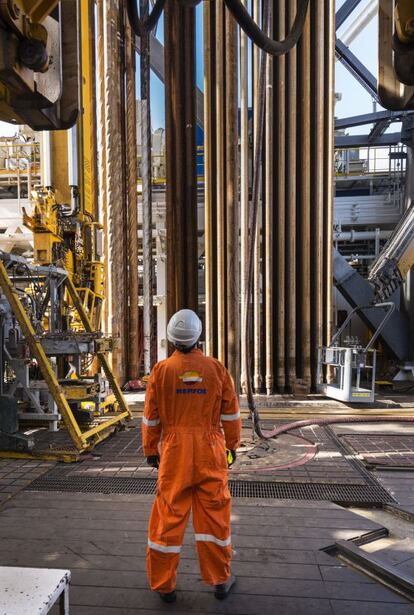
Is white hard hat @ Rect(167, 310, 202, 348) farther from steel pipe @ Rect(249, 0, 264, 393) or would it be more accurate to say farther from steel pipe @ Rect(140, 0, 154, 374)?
steel pipe @ Rect(140, 0, 154, 374)

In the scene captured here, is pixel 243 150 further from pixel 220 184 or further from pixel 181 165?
pixel 181 165

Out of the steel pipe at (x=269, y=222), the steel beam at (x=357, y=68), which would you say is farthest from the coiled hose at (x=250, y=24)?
the steel beam at (x=357, y=68)

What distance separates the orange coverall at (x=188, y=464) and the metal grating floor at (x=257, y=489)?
1606 mm

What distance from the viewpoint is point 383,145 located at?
13.7 metres

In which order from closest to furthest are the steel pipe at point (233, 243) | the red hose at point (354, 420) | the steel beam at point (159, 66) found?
the steel pipe at point (233, 243) < the red hose at point (354, 420) < the steel beam at point (159, 66)

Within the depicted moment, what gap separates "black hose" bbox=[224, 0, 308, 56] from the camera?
91.8 inches

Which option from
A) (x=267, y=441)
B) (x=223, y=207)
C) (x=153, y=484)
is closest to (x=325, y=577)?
(x=153, y=484)

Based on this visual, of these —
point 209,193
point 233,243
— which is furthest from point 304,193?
point 233,243

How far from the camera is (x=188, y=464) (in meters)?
2.32

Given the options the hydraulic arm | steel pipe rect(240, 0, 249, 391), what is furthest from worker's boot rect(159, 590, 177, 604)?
the hydraulic arm

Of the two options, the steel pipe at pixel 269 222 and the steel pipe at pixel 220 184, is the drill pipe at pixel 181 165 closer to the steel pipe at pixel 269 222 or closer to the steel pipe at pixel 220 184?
the steel pipe at pixel 220 184

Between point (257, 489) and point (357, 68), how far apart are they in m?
13.9

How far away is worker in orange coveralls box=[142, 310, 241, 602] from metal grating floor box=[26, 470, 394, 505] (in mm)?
1516

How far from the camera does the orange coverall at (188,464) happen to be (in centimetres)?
230
